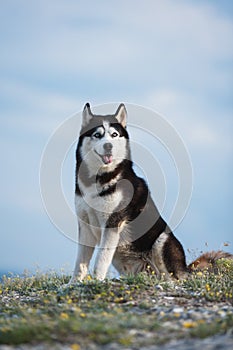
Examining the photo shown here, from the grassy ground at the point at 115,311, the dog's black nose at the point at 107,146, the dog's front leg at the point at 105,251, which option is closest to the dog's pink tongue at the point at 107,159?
the dog's black nose at the point at 107,146

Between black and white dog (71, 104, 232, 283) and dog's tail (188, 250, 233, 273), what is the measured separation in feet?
4.14

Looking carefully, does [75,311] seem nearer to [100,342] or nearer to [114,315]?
[114,315]

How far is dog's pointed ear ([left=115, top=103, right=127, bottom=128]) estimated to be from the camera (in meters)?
9.85

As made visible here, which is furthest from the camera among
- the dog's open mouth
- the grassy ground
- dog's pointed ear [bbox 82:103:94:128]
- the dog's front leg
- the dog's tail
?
the dog's tail

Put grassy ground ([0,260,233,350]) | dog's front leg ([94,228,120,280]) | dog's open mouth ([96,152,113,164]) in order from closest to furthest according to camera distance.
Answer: grassy ground ([0,260,233,350]) < dog's front leg ([94,228,120,280]) < dog's open mouth ([96,152,113,164])

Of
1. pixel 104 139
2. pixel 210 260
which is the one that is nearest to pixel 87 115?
pixel 104 139

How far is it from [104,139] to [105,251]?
1959 millimetres

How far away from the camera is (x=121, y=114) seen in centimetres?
990

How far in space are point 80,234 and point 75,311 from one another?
132 inches

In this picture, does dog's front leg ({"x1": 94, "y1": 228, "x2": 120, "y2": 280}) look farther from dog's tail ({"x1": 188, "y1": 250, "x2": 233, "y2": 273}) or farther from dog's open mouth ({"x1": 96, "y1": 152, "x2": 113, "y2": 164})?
dog's tail ({"x1": 188, "y1": 250, "x2": 233, "y2": 273})

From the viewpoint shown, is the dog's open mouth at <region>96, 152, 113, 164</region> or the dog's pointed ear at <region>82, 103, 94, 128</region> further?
the dog's pointed ear at <region>82, 103, 94, 128</region>

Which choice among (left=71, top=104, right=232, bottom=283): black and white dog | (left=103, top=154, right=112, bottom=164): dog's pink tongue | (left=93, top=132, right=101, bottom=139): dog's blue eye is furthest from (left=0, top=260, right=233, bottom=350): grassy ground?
(left=93, top=132, right=101, bottom=139): dog's blue eye

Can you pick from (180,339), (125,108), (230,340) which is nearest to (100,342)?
(180,339)

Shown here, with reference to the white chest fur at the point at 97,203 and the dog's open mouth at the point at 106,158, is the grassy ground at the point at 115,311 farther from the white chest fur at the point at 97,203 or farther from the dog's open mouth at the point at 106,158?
the dog's open mouth at the point at 106,158
